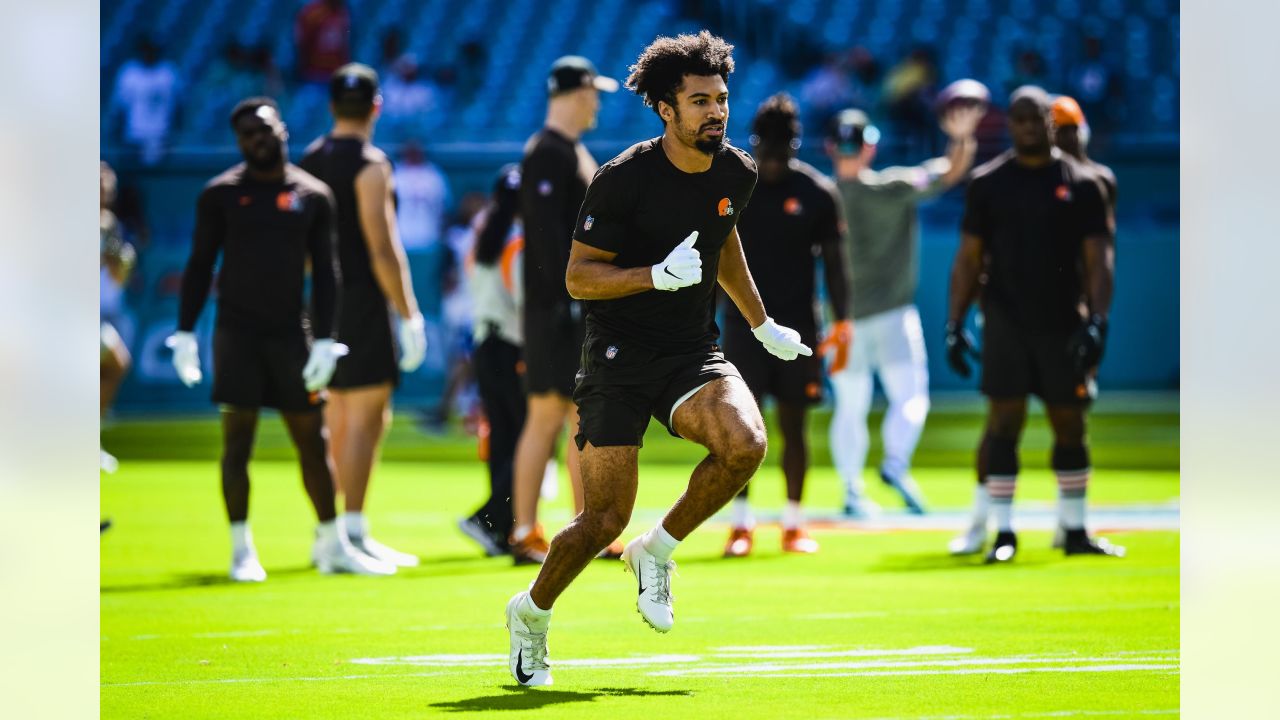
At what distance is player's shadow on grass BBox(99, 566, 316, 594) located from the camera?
28.7 ft

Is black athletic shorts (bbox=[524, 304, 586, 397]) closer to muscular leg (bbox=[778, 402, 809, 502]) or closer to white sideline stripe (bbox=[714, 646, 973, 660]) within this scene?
muscular leg (bbox=[778, 402, 809, 502])

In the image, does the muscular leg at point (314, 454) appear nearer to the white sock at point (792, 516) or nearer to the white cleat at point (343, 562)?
the white cleat at point (343, 562)

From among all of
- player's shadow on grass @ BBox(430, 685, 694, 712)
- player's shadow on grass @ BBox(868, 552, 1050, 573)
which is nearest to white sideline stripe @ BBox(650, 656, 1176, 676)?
player's shadow on grass @ BBox(430, 685, 694, 712)

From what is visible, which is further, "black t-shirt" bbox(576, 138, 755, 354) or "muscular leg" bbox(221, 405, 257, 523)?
"muscular leg" bbox(221, 405, 257, 523)

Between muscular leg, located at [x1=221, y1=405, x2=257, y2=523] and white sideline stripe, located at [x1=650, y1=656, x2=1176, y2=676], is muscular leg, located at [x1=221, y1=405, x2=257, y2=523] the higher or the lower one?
the higher one

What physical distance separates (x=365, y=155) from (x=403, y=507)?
13.2 feet

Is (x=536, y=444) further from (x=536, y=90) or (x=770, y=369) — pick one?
(x=536, y=90)

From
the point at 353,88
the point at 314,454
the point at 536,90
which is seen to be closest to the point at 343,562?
the point at 314,454

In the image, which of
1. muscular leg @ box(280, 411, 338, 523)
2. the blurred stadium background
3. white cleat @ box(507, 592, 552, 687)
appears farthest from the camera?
the blurred stadium background

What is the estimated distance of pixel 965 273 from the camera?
9.51 meters

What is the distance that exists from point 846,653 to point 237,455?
142 inches

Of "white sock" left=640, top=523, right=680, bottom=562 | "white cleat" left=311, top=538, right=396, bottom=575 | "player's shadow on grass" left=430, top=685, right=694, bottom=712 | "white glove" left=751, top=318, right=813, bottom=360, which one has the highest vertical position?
"white glove" left=751, top=318, right=813, bottom=360

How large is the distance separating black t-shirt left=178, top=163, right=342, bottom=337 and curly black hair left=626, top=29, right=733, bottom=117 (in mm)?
3377
